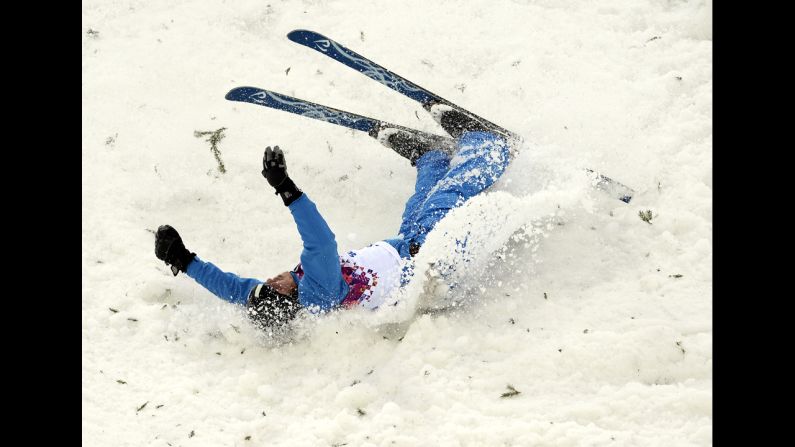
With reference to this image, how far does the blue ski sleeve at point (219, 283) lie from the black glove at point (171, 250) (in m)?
0.03

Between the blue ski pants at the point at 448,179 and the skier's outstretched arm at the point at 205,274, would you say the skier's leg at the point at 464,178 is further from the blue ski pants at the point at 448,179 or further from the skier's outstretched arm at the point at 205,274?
the skier's outstretched arm at the point at 205,274

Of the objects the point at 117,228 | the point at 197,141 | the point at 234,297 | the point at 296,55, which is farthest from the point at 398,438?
the point at 296,55

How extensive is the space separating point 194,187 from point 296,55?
1377mm

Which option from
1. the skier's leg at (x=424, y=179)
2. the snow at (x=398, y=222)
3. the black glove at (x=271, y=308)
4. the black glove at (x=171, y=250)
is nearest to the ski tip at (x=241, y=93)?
the snow at (x=398, y=222)

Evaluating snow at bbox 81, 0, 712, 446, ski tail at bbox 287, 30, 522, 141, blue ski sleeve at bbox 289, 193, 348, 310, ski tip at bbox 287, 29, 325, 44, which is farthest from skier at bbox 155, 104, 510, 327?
ski tip at bbox 287, 29, 325, 44

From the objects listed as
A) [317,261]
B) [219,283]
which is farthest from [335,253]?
[219,283]

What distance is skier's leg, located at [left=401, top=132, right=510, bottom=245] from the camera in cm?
348

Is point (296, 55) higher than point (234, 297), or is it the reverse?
point (296, 55)

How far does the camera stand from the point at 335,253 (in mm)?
2916

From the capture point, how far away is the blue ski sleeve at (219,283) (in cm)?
314

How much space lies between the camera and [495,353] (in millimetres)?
2816

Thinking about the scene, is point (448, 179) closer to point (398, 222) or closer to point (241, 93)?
point (398, 222)

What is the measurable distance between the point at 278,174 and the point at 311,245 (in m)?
0.33

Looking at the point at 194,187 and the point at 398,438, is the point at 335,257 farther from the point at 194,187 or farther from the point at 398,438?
the point at 194,187
